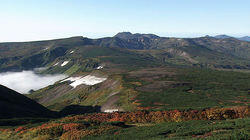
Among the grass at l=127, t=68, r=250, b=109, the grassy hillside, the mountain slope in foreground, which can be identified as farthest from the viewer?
the grass at l=127, t=68, r=250, b=109

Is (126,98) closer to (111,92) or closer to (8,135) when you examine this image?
(111,92)

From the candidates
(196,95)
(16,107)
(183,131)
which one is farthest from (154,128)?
(16,107)

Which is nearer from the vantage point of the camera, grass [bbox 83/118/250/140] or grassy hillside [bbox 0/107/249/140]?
grass [bbox 83/118/250/140]

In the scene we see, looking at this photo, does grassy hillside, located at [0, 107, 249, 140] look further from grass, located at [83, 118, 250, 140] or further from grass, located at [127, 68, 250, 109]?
grass, located at [127, 68, 250, 109]

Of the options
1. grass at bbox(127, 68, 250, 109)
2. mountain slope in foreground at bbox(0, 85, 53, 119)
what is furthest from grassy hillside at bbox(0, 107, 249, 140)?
mountain slope in foreground at bbox(0, 85, 53, 119)

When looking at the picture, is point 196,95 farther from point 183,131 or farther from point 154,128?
point 183,131

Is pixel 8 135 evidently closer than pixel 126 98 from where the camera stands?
Yes

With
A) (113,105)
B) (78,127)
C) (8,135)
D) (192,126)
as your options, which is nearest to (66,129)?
(78,127)

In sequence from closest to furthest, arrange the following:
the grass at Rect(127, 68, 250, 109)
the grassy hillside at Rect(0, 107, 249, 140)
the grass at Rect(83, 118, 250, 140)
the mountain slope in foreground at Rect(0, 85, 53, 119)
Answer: the grass at Rect(83, 118, 250, 140)
the grassy hillside at Rect(0, 107, 249, 140)
the mountain slope in foreground at Rect(0, 85, 53, 119)
the grass at Rect(127, 68, 250, 109)

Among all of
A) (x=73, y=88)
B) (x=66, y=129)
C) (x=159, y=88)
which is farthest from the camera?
(x=73, y=88)
